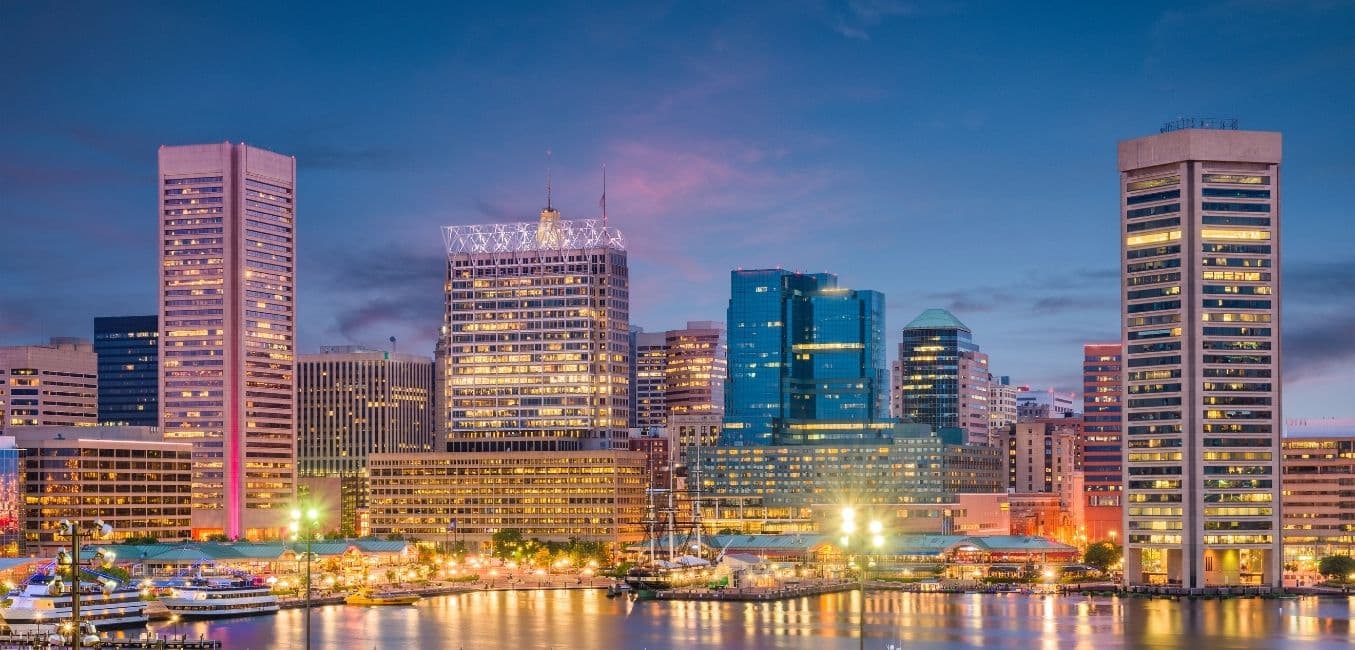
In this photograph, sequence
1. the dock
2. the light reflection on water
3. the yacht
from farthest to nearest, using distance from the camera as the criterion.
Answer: the light reflection on water → the yacht → the dock

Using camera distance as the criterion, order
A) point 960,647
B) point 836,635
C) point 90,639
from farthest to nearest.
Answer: point 836,635, point 960,647, point 90,639

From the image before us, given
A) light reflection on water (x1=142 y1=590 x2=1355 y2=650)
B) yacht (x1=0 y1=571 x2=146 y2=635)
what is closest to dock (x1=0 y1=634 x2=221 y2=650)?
yacht (x1=0 y1=571 x2=146 y2=635)

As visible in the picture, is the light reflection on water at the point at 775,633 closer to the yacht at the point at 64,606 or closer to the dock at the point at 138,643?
the yacht at the point at 64,606

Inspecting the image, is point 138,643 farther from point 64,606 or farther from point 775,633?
point 775,633

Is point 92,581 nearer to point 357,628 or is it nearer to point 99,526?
point 357,628

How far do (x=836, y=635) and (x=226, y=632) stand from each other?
59.6m

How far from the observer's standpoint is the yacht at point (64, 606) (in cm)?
16975

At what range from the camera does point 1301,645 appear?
17100cm

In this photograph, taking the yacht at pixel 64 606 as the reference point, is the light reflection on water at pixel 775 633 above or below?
below

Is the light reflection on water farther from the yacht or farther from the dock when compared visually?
the dock

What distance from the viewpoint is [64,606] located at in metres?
173

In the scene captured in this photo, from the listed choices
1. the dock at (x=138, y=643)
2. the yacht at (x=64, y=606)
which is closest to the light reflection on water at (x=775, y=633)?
→ the yacht at (x=64, y=606)

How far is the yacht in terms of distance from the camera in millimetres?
169750

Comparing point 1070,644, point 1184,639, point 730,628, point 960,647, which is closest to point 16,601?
point 730,628
